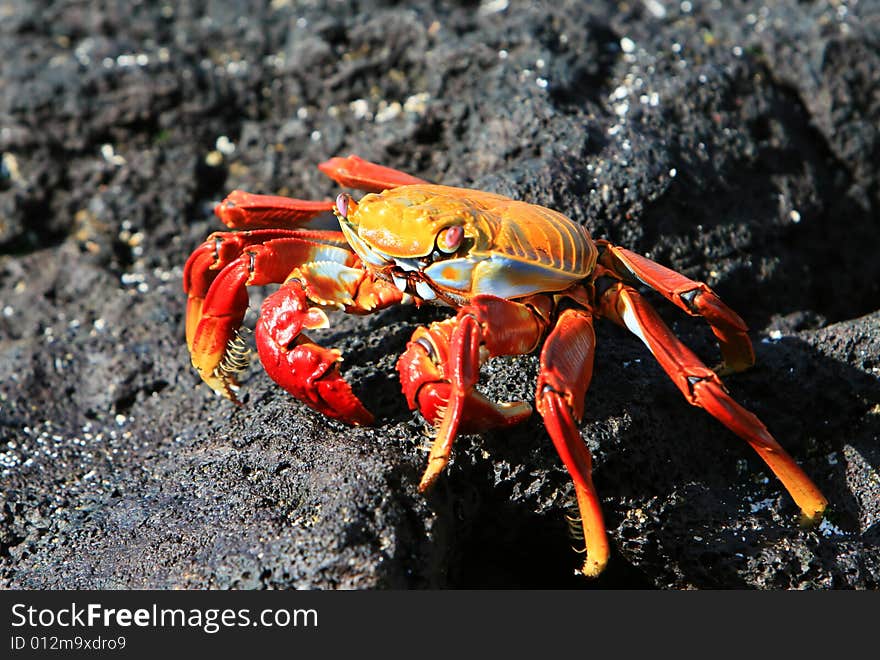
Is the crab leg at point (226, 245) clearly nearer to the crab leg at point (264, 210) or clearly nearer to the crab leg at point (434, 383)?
the crab leg at point (264, 210)

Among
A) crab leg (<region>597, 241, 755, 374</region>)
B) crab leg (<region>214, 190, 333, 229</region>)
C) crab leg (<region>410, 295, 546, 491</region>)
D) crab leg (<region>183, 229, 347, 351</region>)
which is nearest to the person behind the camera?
crab leg (<region>410, 295, 546, 491</region>)

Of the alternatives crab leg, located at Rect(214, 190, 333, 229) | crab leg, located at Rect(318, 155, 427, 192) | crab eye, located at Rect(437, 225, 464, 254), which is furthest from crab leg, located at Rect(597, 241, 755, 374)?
crab leg, located at Rect(214, 190, 333, 229)

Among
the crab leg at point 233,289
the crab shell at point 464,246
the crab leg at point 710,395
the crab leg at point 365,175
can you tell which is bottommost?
the crab leg at point 233,289

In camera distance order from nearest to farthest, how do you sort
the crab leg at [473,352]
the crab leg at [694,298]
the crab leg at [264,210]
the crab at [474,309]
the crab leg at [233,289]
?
1. the crab leg at [473,352]
2. the crab at [474,309]
3. the crab leg at [694,298]
4. the crab leg at [233,289]
5. the crab leg at [264,210]

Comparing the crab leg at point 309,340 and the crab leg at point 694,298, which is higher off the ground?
the crab leg at point 694,298

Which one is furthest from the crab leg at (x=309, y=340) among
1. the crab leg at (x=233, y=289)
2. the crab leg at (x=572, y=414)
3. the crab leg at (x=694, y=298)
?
the crab leg at (x=694, y=298)

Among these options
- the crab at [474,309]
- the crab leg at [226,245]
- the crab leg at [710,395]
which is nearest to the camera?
the crab at [474,309]

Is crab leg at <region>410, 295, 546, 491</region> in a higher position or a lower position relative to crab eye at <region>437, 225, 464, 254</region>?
lower

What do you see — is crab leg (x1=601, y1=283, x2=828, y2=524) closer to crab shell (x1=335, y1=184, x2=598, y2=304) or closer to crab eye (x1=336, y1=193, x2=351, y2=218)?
crab shell (x1=335, y1=184, x2=598, y2=304)
